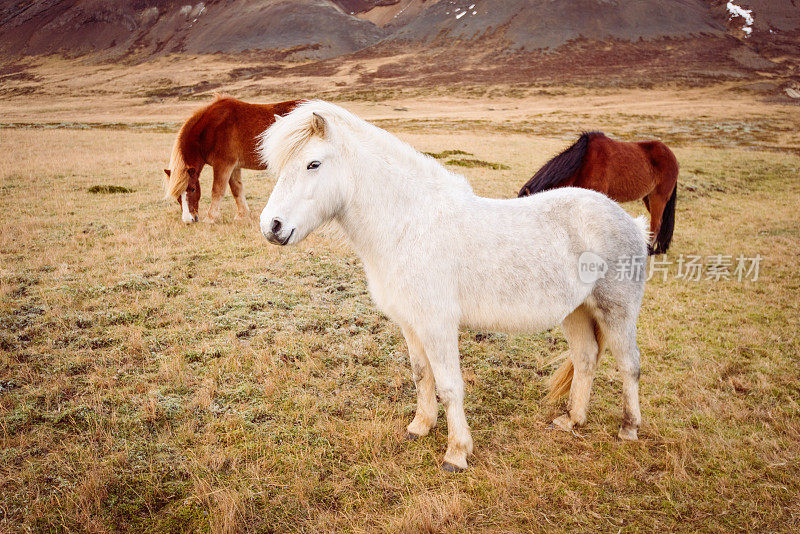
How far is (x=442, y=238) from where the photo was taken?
128 inches

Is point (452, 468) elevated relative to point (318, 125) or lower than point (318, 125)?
lower

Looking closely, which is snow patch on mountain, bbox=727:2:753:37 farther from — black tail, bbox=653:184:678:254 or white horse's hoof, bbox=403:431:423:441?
white horse's hoof, bbox=403:431:423:441

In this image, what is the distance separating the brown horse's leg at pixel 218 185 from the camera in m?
9.69

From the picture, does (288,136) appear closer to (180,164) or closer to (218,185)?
(218,185)

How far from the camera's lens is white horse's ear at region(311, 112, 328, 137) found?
9.57 feet

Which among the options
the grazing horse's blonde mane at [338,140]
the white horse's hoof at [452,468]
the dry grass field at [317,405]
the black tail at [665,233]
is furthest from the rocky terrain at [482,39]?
the white horse's hoof at [452,468]

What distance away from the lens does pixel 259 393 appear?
173 inches

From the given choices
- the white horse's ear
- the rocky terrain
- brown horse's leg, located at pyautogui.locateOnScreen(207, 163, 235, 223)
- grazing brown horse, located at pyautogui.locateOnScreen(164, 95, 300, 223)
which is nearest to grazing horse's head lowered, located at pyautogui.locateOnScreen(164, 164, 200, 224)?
grazing brown horse, located at pyautogui.locateOnScreen(164, 95, 300, 223)

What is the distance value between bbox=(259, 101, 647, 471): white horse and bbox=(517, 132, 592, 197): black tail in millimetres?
3926

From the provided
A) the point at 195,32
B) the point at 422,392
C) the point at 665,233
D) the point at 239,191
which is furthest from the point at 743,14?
the point at 195,32

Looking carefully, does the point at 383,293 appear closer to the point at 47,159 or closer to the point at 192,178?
the point at 192,178

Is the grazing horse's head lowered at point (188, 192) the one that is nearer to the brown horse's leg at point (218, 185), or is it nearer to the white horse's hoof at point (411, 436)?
the brown horse's leg at point (218, 185)

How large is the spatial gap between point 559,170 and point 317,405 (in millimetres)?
6026

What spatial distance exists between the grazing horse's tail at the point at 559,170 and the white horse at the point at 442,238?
3.93 meters
